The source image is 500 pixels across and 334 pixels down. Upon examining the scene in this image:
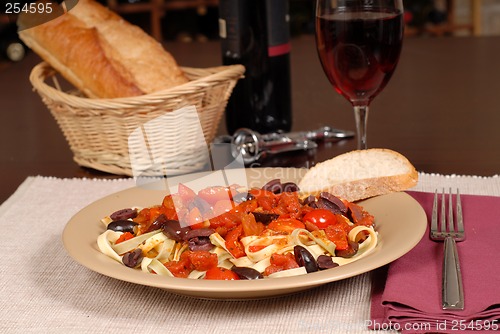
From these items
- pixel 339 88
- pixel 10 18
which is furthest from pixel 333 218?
pixel 10 18

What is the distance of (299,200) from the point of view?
135cm

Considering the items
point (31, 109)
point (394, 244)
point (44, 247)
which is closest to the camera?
point (394, 244)

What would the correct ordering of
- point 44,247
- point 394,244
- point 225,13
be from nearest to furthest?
point 394,244
point 44,247
point 225,13

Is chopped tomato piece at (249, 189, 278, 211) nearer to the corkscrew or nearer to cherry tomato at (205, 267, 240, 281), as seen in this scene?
cherry tomato at (205, 267, 240, 281)

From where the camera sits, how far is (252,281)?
107cm

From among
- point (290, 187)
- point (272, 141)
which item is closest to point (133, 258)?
point (290, 187)

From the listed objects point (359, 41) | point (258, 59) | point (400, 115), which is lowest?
point (400, 115)

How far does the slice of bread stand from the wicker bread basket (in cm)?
42

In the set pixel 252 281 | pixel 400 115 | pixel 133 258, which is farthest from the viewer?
pixel 400 115

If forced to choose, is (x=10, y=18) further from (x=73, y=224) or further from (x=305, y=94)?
(x=73, y=224)

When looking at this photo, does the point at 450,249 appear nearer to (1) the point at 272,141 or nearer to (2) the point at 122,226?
(2) the point at 122,226

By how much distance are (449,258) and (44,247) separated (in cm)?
72

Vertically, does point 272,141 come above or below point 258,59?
below

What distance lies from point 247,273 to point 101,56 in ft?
3.37
